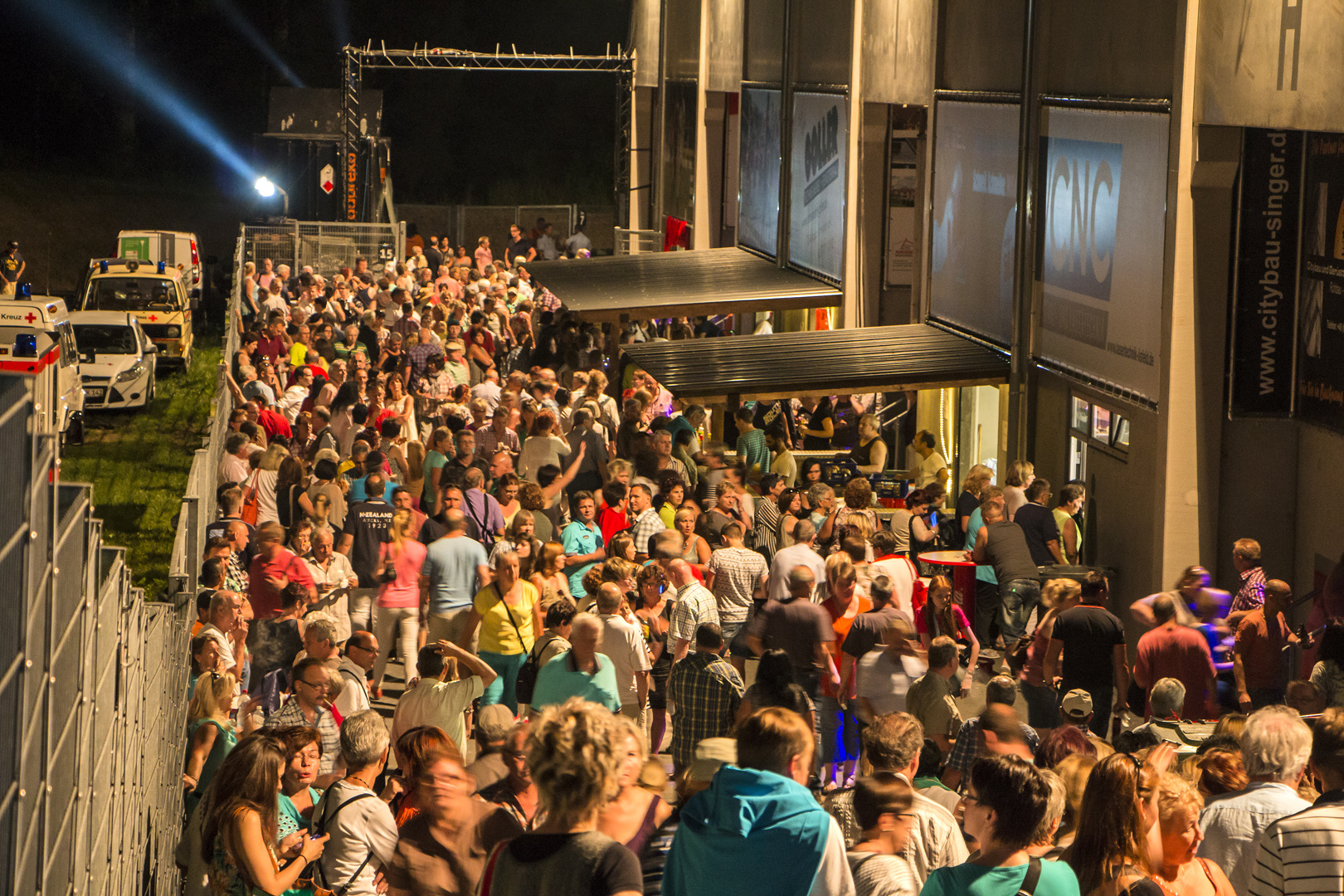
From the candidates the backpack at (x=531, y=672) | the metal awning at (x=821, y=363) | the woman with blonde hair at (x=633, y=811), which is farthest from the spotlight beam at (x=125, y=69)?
the woman with blonde hair at (x=633, y=811)

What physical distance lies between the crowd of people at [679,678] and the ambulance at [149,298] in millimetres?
11567

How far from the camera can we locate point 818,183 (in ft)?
81.8

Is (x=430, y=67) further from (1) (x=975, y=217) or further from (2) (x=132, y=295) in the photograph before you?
(1) (x=975, y=217)

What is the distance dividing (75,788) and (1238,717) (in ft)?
17.7

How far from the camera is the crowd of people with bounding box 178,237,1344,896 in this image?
4957 mm

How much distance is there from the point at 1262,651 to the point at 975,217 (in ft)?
29.7

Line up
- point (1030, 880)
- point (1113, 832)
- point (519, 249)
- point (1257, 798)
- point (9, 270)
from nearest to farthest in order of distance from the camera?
1. point (1030, 880)
2. point (1113, 832)
3. point (1257, 798)
4. point (9, 270)
5. point (519, 249)

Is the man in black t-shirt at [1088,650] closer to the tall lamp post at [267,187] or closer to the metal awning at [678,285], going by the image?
the metal awning at [678,285]

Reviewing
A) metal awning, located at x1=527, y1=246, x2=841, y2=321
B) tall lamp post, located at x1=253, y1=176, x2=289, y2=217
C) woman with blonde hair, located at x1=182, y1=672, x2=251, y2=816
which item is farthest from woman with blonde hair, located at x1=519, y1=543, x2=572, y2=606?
tall lamp post, located at x1=253, y1=176, x2=289, y2=217

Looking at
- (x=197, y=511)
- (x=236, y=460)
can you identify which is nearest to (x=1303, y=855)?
(x=197, y=511)

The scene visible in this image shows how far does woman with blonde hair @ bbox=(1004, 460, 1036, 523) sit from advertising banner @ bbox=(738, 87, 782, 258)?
46.0ft

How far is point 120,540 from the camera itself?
18406 millimetres

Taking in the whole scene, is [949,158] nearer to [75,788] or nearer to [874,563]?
[874,563]

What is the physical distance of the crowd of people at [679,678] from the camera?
4.96 meters
